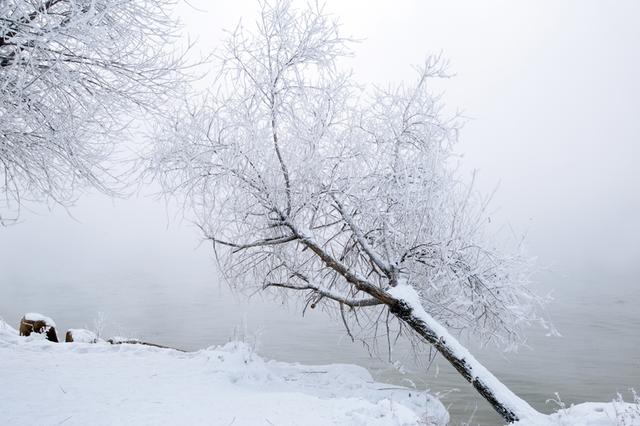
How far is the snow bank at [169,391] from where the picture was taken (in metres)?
6.27

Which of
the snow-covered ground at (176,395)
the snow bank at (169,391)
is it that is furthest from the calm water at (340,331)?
the snow-covered ground at (176,395)

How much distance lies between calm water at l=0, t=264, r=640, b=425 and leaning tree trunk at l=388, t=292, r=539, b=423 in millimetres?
1225

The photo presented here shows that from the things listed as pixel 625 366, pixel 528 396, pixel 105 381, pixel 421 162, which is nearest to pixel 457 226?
pixel 421 162

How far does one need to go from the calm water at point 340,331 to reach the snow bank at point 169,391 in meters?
1.46

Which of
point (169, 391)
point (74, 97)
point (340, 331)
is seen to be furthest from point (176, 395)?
point (340, 331)

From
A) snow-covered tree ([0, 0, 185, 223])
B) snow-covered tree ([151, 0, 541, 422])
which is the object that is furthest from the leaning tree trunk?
snow-covered tree ([0, 0, 185, 223])

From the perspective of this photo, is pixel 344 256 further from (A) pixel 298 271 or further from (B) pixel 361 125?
(B) pixel 361 125

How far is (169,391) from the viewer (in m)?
7.49

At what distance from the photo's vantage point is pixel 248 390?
8406 millimetres

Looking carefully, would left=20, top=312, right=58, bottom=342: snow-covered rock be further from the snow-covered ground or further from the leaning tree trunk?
the leaning tree trunk

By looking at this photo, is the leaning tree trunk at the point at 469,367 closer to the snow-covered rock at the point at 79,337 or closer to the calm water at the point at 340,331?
the calm water at the point at 340,331

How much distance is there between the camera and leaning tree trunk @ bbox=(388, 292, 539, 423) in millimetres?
8500

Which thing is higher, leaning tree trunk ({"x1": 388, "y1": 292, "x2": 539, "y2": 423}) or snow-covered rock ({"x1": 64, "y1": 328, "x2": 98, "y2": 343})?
leaning tree trunk ({"x1": 388, "y1": 292, "x2": 539, "y2": 423})

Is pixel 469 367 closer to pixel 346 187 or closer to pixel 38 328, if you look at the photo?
pixel 346 187
